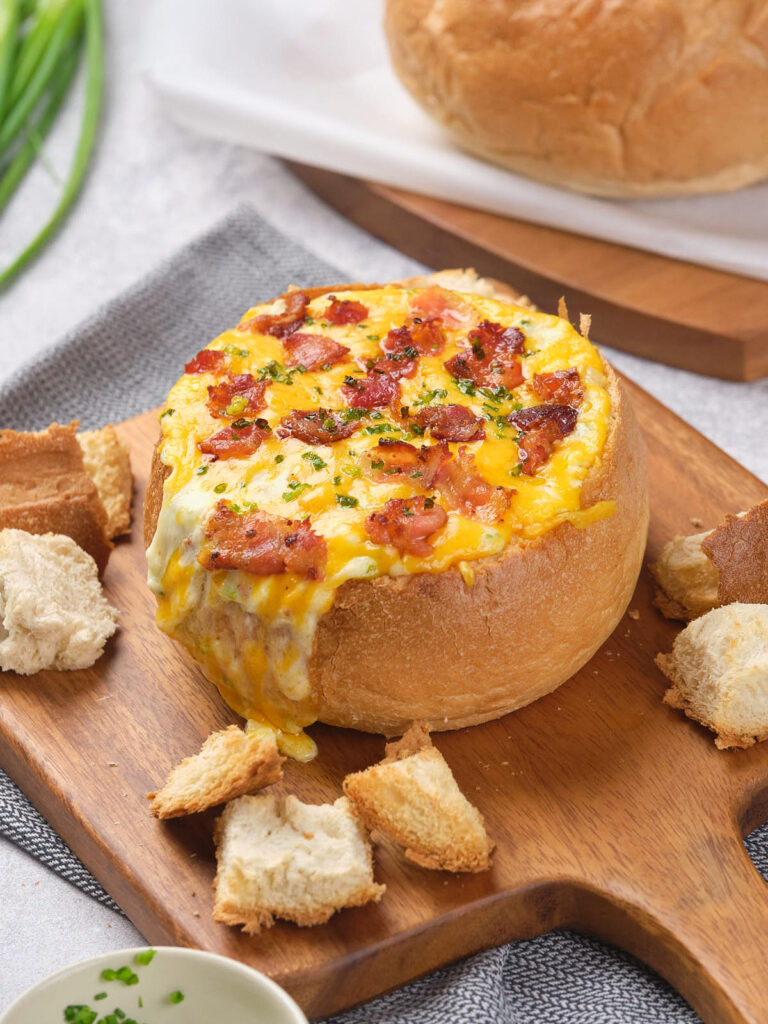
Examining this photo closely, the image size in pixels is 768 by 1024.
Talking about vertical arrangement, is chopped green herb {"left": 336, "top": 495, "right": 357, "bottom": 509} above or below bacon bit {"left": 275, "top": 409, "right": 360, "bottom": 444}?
below

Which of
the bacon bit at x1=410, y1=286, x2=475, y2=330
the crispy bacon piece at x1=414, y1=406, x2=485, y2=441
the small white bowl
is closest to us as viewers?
the small white bowl

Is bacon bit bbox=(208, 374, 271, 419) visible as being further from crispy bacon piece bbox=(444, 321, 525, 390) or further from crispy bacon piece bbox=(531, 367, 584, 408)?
crispy bacon piece bbox=(531, 367, 584, 408)

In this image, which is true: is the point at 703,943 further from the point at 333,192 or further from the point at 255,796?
the point at 333,192

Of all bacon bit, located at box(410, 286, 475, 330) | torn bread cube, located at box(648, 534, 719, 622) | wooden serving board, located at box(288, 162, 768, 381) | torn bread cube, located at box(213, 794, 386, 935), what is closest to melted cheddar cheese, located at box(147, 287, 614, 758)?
bacon bit, located at box(410, 286, 475, 330)

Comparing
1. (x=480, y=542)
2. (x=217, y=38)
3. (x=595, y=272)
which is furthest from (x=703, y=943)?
(x=217, y=38)

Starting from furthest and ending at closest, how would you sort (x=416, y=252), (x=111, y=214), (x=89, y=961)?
(x=111, y=214) → (x=416, y=252) → (x=89, y=961)
